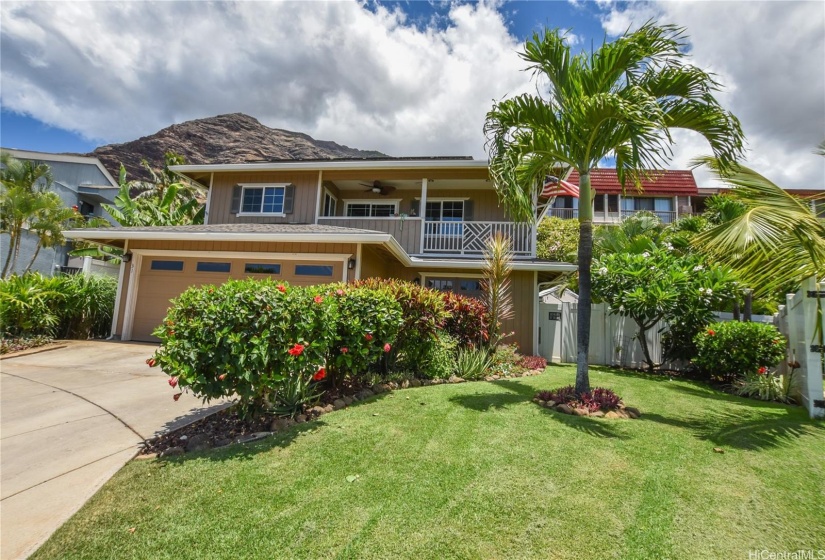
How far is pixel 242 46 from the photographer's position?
12102 millimetres

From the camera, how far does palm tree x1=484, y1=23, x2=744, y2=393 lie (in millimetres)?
4844

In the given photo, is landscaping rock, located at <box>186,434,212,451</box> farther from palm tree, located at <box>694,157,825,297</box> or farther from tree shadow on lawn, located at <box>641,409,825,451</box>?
palm tree, located at <box>694,157,825,297</box>

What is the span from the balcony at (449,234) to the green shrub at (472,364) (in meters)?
5.16

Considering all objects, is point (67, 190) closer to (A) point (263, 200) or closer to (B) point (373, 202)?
(A) point (263, 200)

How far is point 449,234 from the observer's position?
12.4 meters

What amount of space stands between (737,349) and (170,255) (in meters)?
14.4

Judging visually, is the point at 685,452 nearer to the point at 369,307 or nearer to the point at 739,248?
the point at 739,248

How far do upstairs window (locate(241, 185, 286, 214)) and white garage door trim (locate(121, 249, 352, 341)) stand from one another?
3360mm

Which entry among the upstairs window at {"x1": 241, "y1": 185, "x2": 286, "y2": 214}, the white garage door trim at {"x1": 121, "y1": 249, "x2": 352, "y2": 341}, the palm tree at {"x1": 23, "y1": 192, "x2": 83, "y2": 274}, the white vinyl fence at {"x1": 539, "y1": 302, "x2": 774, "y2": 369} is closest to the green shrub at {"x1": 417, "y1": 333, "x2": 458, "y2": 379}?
the white garage door trim at {"x1": 121, "y1": 249, "x2": 352, "y2": 341}

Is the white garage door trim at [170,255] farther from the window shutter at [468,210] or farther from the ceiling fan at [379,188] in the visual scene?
the window shutter at [468,210]

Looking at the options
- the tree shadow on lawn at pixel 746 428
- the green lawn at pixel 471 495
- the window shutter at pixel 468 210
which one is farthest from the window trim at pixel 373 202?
the tree shadow on lawn at pixel 746 428

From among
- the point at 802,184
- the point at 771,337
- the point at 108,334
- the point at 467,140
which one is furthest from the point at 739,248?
the point at 802,184

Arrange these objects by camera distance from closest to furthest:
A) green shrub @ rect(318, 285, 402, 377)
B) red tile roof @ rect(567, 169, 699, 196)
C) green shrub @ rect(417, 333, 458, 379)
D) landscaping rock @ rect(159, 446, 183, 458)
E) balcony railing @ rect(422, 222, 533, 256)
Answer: landscaping rock @ rect(159, 446, 183, 458) → green shrub @ rect(318, 285, 402, 377) → green shrub @ rect(417, 333, 458, 379) → balcony railing @ rect(422, 222, 533, 256) → red tile roof @ rect(567, 169, 699, 196)

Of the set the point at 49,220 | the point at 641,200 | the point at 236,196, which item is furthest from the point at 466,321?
the point at 641,200
